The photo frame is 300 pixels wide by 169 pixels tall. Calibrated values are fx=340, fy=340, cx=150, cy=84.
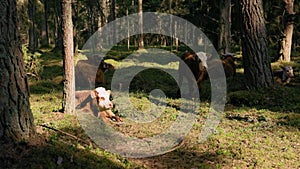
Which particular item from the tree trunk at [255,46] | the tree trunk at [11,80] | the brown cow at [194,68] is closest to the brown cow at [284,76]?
the tree trunk at [255,46]

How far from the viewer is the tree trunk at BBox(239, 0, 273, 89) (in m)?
13.5

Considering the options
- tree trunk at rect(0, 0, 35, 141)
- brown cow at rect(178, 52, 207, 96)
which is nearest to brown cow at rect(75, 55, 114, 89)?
brown cow at rect(178, 52, 207, 96)

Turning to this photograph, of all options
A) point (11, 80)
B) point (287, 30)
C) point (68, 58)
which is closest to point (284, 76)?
point (287, 30)

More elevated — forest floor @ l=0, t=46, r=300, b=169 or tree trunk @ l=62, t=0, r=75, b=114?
tree trunk @ l=62, t=0, r=75, b=114

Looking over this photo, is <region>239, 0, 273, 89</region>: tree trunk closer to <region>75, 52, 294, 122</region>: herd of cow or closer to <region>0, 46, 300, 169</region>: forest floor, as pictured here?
<region>0, 46, 300, 169</region>: forest floor

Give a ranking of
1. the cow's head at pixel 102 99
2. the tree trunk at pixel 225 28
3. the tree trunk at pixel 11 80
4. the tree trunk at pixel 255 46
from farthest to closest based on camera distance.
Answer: the tree trunk at pixel 225 28 → the tree trunk at pixel 255 46 → the cow's head at pixel 102 99 → the tree trunk at pixel 11 80

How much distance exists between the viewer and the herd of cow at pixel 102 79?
9805mm

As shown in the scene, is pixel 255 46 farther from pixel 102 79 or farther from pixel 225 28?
pixel 225 28

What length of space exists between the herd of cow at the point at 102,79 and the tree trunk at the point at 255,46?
5.89 ft

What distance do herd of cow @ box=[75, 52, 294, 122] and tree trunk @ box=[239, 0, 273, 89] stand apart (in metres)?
1.80

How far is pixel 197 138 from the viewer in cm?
901

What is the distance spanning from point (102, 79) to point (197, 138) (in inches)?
331

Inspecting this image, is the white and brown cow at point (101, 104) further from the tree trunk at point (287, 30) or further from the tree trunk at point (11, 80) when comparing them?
the tree trunk at point (287, 30)

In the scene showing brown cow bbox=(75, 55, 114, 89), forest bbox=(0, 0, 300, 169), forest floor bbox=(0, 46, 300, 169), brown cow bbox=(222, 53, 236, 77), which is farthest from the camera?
brown cow bbox=(222, 53, 236, 77)
